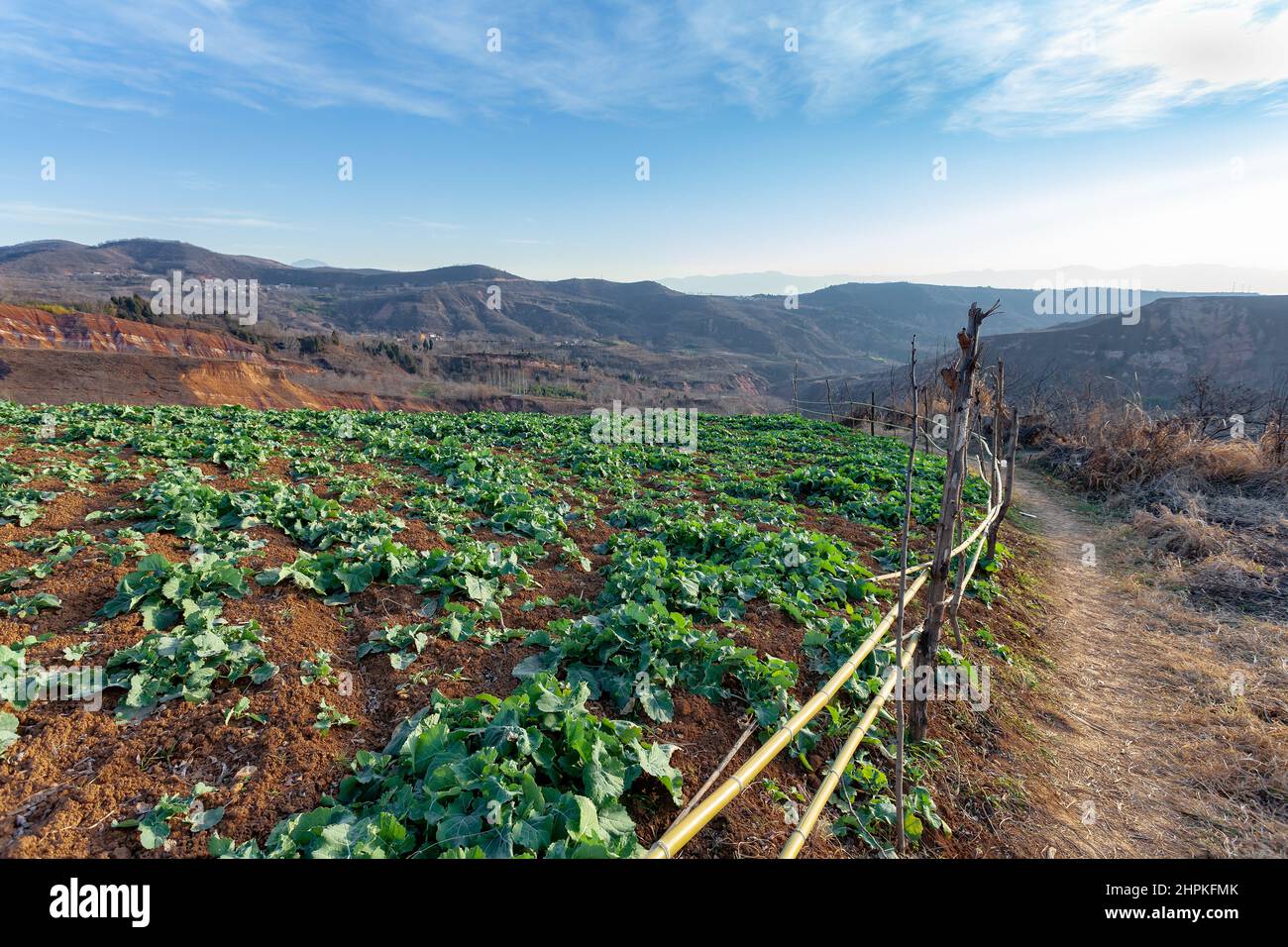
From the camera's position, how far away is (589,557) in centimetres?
672

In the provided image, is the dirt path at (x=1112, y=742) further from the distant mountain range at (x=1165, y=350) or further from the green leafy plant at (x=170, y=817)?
the distant mountain range at (x=1165, y=350)

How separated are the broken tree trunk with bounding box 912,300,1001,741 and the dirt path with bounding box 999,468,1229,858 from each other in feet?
3.48

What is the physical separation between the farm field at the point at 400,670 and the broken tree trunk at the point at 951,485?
0.51 metres

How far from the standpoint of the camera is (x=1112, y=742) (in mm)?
4719

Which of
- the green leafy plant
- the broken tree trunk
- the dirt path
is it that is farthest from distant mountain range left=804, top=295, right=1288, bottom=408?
the green leafy plant

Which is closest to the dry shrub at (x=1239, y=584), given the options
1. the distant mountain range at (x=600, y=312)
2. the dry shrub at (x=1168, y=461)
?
the dry shrub at (x=1168, y=461)

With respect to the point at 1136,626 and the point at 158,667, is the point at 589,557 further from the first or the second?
the point at 1136,626

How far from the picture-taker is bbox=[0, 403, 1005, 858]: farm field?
2629 mm

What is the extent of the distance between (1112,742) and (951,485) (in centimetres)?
322

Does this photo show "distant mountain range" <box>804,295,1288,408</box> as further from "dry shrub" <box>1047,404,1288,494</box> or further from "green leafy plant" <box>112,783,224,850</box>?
"green leafy plant" <box>112,783,224,850</box>

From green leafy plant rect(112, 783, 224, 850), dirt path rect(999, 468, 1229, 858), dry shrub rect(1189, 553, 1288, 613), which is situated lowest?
dirt path rect(999, 468, 1229, 858)

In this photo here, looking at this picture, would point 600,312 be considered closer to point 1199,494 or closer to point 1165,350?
point 1165,350

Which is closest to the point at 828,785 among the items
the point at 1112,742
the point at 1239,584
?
the point at 1112,742
